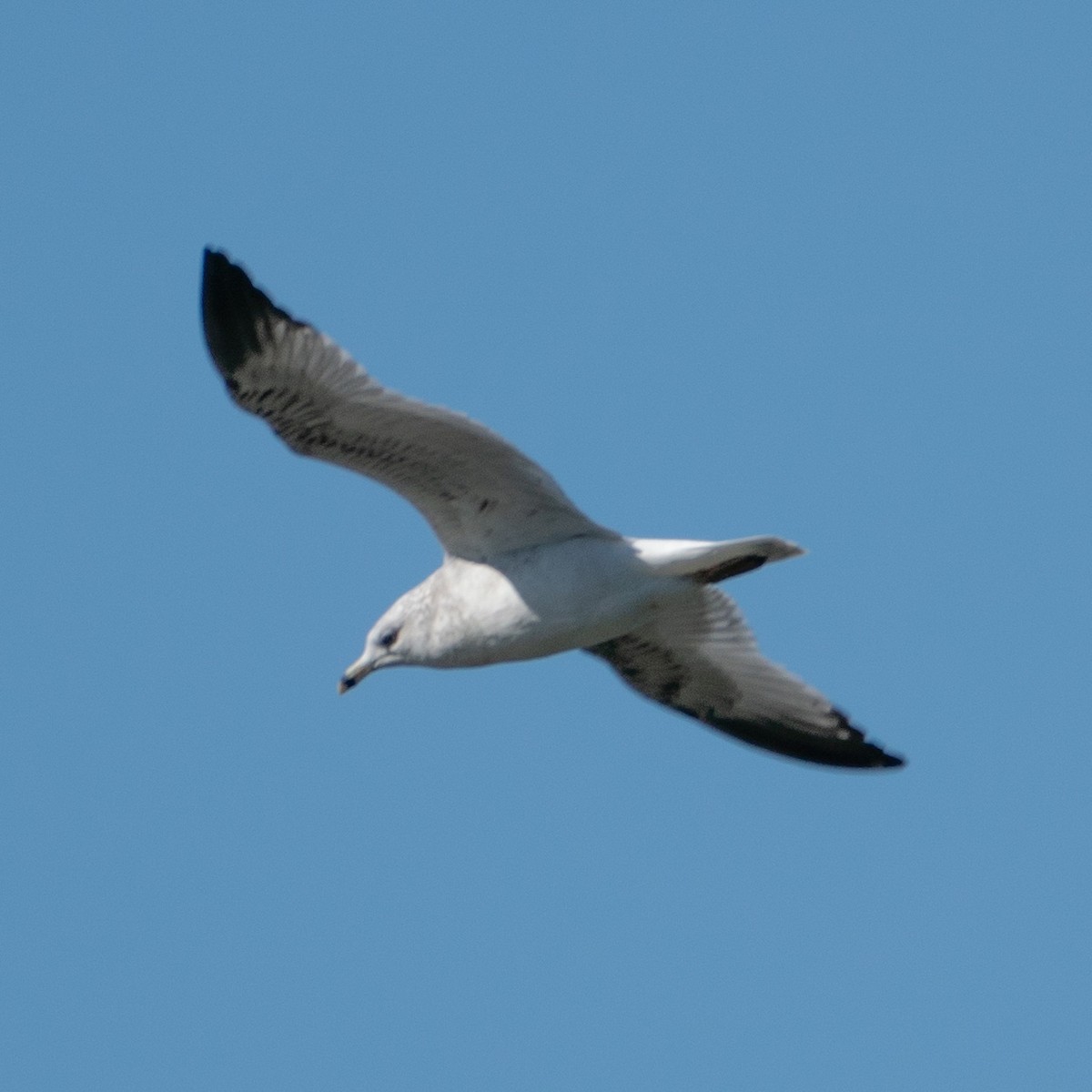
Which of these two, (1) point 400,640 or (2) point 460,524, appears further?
(1) point 400,640

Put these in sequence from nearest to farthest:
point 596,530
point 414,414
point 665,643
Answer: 1. point 414,414
2. point 596,530
3. point 665,643

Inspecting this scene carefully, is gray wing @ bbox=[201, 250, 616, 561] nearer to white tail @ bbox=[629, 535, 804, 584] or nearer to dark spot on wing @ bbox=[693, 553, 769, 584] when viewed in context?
white tail @ bbox=[629, 535, 804, 584]

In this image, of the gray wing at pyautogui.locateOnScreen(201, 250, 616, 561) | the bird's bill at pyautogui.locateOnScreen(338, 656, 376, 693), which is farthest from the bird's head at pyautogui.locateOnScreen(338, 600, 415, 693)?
the gray wing at pyautogui.locateOnScreen(201, 250, 616, 561)

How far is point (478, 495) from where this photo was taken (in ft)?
38.7

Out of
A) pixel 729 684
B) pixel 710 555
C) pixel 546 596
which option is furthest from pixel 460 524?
pixel 729 684

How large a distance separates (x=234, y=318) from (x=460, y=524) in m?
1.58

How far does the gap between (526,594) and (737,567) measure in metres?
Result: 1.02

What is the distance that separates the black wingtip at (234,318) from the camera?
36.5 feet

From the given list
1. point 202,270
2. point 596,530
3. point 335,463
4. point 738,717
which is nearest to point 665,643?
point 738,717

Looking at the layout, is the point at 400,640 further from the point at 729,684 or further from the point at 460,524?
the point at 729,684

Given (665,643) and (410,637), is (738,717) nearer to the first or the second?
(665,643)

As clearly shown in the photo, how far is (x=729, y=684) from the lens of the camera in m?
13.4

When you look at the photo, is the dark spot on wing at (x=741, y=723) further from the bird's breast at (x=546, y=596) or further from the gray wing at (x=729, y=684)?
the bird's breast at (x=546, y=596)

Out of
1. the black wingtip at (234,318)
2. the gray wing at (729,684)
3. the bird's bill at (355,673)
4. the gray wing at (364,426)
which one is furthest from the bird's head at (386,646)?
the black wingtip at (234,318)
